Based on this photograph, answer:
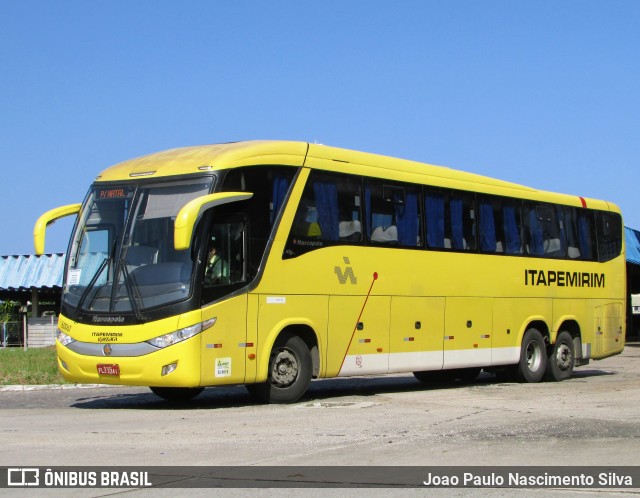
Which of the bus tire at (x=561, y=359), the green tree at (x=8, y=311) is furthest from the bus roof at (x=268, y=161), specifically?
the green tree at (x=8, y=311)

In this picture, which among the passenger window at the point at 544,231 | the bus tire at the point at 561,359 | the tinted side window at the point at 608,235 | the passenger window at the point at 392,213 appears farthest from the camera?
the tinted side window at the point at 608,235

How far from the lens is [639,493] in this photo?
26.4ft

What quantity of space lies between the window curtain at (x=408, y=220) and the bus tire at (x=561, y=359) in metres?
5.32

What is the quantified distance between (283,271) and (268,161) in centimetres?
160

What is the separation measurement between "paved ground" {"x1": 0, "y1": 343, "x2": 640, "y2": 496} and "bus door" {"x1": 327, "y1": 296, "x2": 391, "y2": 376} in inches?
21.2

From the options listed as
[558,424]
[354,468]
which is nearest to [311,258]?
[558,424]

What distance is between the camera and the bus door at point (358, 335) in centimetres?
1631

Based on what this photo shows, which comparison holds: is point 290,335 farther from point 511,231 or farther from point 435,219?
point 511,231

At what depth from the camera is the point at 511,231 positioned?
20.5 metres

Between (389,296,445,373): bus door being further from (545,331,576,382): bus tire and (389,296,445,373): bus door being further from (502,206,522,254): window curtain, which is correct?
(545,331,576,382): bus tire

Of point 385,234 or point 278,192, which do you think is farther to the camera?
point 385,234

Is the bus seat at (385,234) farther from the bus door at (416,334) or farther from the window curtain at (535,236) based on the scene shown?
the window curtain at (535,236)

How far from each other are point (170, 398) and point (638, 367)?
1509cm

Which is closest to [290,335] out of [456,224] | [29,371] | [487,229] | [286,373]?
[286,373]
